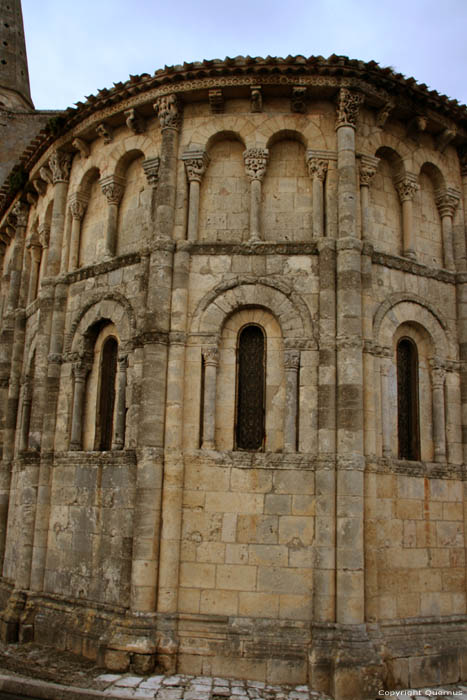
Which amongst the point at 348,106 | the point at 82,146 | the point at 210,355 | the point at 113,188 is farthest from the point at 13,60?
the point at 210,355

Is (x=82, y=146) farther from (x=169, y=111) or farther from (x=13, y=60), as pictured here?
(x=13, y=60)

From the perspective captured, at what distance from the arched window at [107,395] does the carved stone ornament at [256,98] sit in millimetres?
4853

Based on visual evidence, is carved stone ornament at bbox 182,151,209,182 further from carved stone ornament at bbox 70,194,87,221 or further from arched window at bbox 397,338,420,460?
arched window at bbox 397,338,420,460

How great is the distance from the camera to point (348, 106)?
11.6 m

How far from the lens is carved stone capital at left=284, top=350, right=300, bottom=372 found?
36.2ft

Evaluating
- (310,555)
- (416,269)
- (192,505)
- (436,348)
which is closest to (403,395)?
(436,348)

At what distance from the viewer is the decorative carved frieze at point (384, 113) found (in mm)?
12062

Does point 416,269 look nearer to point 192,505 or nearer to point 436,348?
point 436,348

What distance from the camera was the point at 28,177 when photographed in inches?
627

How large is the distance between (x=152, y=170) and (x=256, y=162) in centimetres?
190

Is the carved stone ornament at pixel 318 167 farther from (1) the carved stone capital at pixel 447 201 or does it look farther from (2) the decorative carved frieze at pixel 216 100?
(1) the carved stone capital at pixel 447 201

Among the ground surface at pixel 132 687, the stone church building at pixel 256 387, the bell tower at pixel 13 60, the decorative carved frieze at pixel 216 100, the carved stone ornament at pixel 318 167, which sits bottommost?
the ground surface at pixel 132 687

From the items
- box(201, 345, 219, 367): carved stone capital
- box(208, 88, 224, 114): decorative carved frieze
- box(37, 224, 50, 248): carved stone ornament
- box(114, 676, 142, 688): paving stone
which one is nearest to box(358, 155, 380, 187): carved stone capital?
box(208, 88, 224, 114): decorative carved frieze

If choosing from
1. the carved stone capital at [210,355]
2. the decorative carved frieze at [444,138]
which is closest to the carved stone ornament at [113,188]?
the carved stone capital at [210,355]
